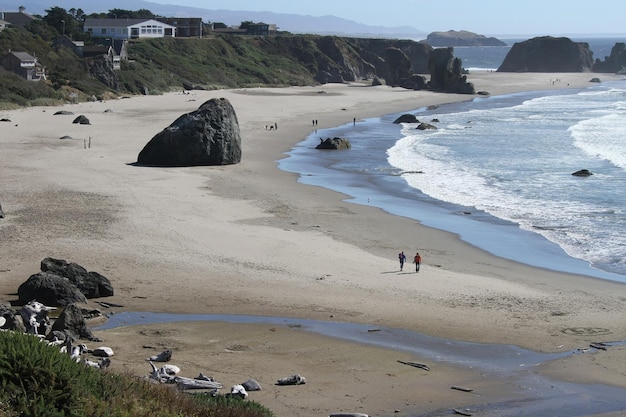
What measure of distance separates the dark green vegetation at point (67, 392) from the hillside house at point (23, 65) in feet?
232

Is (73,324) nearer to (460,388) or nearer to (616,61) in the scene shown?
(460,388)

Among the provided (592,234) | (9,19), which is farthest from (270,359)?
(9,19)

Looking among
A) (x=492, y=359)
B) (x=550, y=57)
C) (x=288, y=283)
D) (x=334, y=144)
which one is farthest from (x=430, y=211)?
(x=550, y=57)

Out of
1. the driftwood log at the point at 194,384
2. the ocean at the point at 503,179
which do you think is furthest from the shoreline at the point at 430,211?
the driftwood log at the point at 194,384

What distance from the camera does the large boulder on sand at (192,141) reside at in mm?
40969

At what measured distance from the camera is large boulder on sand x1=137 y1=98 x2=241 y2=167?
41.0 m

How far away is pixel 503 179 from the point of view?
40000mm

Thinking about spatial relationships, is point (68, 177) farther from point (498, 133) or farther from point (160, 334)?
point (498, 133)

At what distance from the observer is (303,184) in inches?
1497

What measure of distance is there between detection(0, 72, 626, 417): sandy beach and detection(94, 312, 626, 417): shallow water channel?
0.23 meters

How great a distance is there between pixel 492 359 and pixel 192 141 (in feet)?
87.5

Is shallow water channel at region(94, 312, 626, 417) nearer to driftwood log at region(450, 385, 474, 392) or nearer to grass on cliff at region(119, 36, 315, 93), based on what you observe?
driftwood log at region(450, 385, 474, 392)

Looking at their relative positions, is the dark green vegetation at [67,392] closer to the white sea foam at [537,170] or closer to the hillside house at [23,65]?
the white sea foam at [537,170]

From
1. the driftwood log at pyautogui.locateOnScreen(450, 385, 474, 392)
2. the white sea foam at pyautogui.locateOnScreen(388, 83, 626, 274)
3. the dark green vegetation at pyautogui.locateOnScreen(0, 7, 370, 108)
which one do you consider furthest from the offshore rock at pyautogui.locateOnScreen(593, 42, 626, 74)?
the driftwood log at pyautogui.locateOnScreen(450, 385, 474, 392)
